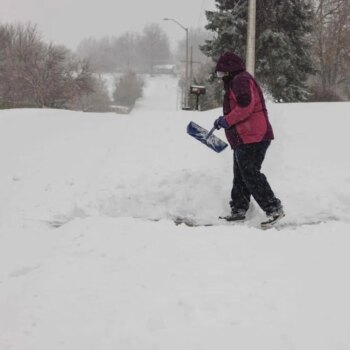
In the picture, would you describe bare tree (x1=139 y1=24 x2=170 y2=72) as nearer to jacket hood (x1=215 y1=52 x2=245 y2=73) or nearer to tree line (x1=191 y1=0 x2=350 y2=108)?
tree line (x1=191 y1=0 x2=350 y2=108)

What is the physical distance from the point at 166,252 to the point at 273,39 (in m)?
14.6

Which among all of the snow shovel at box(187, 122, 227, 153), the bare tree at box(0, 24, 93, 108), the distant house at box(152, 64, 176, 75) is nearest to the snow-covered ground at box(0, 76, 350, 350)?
the snow shovel at box(187, 122, 227, 153)

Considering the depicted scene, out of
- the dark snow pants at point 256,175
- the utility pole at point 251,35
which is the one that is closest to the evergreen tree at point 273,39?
the utility pole at point 251,35

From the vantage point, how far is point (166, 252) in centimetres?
400

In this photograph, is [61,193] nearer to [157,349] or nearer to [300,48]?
[157,349]

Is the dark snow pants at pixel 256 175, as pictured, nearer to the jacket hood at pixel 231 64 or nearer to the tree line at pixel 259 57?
the jacket hood at pixel 231 64

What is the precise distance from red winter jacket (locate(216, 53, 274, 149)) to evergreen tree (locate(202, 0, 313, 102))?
12.6 metres

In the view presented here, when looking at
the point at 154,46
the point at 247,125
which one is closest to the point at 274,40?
the point at 247,125

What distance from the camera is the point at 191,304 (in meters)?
3.21

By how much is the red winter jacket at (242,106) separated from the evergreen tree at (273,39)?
12.6 m

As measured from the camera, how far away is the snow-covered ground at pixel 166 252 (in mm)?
Answer: 2980

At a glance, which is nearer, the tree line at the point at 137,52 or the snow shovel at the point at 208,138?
the snow shovel at the point at 208,138

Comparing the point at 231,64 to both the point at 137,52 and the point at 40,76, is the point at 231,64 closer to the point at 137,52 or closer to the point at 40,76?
the point at 40,76

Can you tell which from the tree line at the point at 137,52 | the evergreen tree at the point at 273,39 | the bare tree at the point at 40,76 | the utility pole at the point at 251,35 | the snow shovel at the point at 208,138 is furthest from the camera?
the tree line at the point at 137,52
